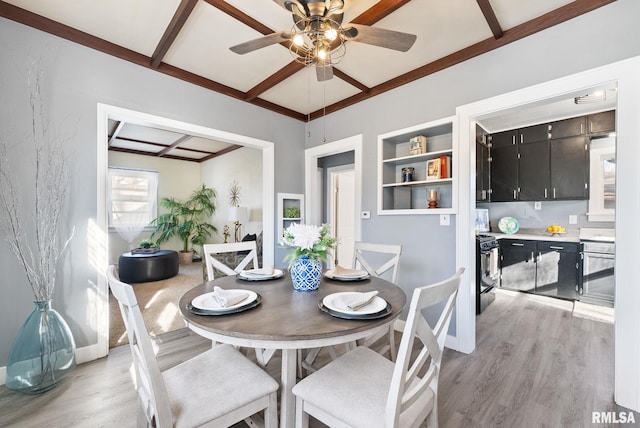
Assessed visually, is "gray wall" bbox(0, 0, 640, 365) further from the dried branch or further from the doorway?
the doorway

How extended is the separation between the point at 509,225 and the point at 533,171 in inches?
36.0

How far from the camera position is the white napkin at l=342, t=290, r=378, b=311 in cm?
124

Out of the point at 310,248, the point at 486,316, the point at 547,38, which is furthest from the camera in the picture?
the point at 486,316

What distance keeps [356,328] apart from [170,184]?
7.17 m

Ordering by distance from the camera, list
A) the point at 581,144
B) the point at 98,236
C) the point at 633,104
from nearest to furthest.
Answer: the point at 633,104
the point at 98,236
the point at 581,144

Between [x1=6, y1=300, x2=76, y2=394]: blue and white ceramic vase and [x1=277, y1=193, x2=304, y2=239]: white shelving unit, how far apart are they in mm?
2227

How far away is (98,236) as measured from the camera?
2318 mm

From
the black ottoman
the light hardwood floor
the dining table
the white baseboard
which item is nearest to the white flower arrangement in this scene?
the dining table

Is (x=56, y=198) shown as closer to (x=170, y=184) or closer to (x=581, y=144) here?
(x=170, y=184)

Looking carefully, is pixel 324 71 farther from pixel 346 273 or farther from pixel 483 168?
pixel 483 168

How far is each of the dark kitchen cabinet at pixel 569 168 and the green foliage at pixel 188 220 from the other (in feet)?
22.5

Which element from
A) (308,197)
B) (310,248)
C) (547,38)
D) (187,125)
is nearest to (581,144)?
(547,38)

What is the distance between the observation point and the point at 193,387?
1147 mm

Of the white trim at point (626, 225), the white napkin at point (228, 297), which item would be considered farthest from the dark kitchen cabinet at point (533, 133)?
the white napkin at point (228, 297)
